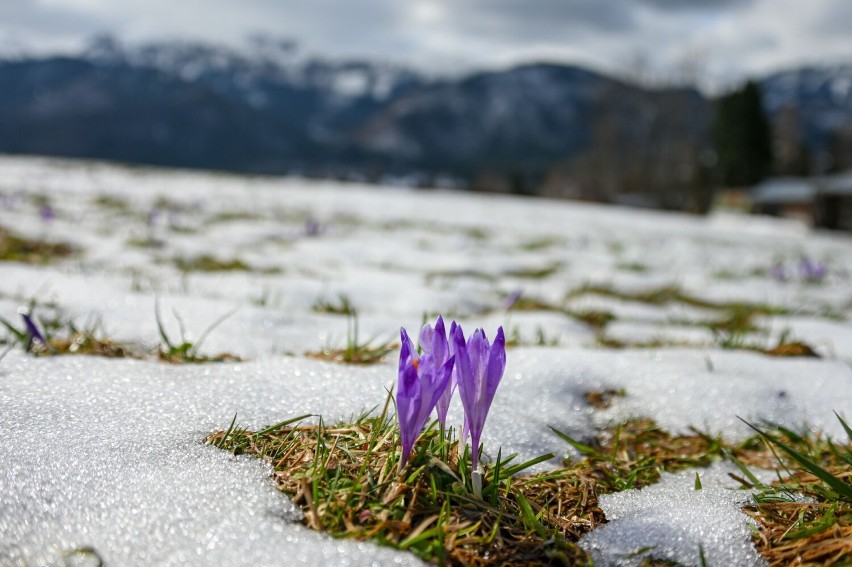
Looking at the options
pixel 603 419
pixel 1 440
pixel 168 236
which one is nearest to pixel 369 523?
pixel 1 440

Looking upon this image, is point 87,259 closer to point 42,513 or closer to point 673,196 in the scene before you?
point 42,513

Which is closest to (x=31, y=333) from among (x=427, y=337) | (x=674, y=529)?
(x=427, y=337)

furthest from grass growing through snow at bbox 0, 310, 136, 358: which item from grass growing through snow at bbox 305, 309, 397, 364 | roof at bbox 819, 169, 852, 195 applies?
roof at bbox 819, 169, 852, 195

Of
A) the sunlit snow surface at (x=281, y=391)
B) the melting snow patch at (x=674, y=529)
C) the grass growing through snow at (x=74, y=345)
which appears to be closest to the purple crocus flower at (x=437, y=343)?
the sunlit snow surface at (x=281, y=391)

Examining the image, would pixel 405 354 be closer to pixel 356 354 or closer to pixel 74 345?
pixel 356 354

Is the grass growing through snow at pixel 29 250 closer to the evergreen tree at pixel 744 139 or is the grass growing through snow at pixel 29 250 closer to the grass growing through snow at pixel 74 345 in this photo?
the grass growing through snow at pixel 74 345

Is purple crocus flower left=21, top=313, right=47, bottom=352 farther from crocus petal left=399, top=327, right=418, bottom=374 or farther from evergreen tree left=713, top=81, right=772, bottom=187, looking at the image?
evergreen tree left=713, top=81, right=772, bottom=187
